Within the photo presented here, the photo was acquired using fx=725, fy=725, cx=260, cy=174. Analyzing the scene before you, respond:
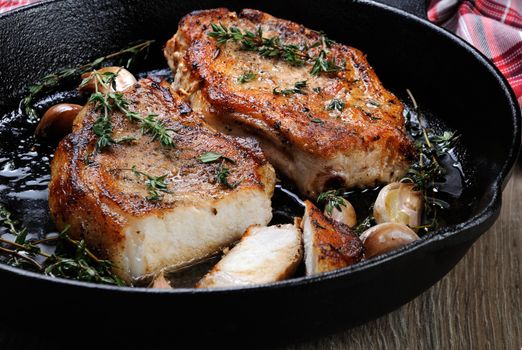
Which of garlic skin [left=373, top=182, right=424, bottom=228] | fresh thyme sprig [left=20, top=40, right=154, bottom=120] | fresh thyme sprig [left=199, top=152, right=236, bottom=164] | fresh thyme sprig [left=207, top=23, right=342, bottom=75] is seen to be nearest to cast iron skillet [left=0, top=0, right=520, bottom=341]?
fresh thyme sprig [left=20, top=40, right=154, bottom=120]

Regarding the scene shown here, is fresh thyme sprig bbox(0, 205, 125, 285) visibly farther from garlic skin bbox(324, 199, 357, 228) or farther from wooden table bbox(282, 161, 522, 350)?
garlic skin bbox(324, 199, 357, 228)

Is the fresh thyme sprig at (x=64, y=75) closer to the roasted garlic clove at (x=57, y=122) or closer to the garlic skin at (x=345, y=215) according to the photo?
the roasted garlic clove at (x=57, y=122)

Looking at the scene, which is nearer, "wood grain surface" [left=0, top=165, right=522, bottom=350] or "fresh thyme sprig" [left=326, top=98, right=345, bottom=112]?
"wood grain surface" [left=0, top=165, right=522, bottom=350]

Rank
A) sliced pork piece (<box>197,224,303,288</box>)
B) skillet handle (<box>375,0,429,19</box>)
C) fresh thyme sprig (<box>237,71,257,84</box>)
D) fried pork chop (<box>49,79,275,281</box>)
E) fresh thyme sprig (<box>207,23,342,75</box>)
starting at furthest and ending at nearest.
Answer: skillet handle (<box>375,0,429,19</box>), fresh thyme sprig (<box>207,23,342,75</box>), fresh thyme sprig (<box>237,71,257,84</box>), fried pork chop (<box>49,79,275,281</box>), sliced pork piece (<box>197,224,303,288</box>)

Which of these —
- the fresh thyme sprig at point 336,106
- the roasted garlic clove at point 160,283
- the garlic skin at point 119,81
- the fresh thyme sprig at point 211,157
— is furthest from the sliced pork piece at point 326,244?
the garlic skin at point 119,81

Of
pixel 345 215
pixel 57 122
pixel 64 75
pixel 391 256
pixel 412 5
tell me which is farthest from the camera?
pixel 412 5

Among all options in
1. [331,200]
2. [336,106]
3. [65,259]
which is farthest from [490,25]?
[65,259]

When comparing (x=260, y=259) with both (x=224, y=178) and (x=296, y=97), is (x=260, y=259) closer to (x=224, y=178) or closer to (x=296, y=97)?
(x=224, y=178)
